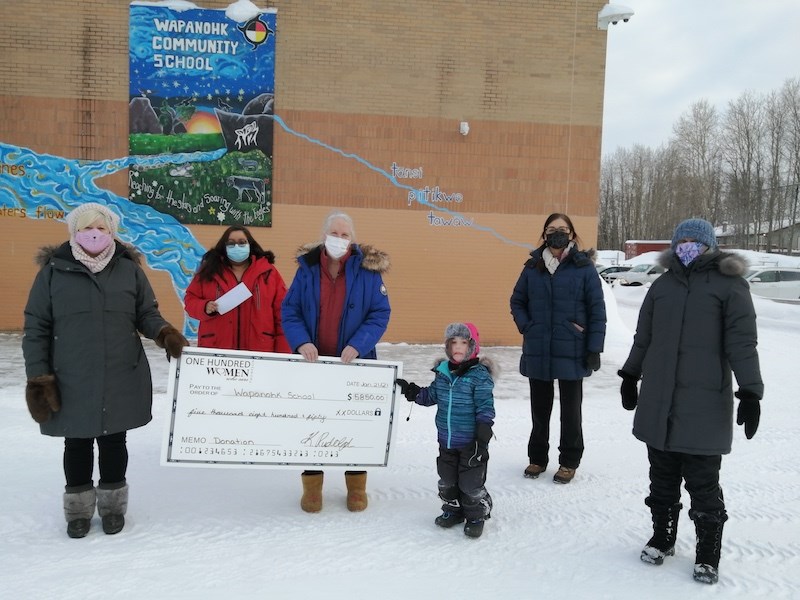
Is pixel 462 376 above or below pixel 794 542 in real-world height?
above

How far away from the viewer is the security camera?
9797 millimetres

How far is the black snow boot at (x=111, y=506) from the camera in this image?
132 inches

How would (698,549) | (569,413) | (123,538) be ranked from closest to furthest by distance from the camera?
(698,549), (123,538), (569,413)

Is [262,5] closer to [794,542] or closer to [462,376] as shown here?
[462,376]

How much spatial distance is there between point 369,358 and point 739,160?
52.9 m

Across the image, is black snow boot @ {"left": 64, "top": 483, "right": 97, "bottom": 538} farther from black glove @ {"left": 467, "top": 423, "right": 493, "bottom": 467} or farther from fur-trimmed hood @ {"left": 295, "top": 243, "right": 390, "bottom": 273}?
black glove @ {"left": 467, "top": 423, "right": 493, "bottom": 467}

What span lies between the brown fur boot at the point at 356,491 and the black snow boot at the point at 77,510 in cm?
145

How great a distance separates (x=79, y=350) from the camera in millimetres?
3227

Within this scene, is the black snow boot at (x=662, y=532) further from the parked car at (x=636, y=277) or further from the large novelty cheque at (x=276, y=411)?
the parked car at (x=636, y=277)

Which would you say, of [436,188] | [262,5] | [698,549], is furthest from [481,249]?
[698,549]

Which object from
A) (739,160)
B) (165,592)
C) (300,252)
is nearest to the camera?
(165,592)

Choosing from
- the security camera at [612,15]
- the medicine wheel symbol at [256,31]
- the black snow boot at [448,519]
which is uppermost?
the security camera at [612,15]

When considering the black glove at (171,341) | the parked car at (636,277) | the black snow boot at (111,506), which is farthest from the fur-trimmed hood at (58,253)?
the parked car at (636,277)

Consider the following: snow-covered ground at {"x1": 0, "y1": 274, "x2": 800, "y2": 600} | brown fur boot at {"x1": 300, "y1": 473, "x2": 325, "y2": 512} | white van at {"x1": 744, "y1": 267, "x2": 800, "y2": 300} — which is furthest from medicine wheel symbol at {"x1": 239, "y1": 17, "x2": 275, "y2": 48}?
white van at {"x1": 744, "y1": 267, "x2": 800, "y2": 300}
